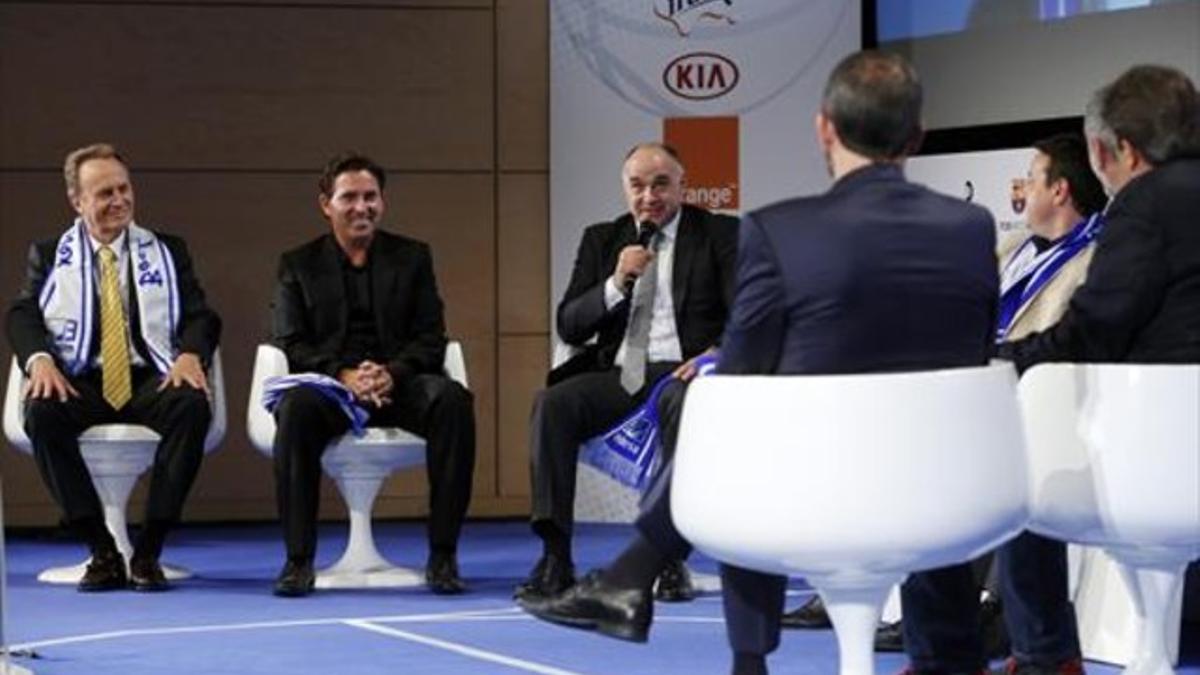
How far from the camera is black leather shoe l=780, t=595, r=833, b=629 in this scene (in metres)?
6.16

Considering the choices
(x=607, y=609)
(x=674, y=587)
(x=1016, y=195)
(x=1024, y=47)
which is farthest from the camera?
(x=1024, y=47)

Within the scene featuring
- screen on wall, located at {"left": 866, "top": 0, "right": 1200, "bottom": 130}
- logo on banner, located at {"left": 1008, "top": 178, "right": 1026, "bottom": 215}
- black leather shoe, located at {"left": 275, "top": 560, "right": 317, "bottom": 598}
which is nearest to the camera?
black leather shoe, located at {"left": 275, "top": 560, "right": 317, "bottom": 598}

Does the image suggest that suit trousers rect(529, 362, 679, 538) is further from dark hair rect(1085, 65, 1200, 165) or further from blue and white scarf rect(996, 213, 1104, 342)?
dark hair rect(1085, 65, 1200, 165)

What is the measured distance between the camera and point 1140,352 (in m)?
4.65

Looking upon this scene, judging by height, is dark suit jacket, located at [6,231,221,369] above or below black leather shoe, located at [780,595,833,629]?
above

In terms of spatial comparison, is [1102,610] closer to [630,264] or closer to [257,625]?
[630,264]

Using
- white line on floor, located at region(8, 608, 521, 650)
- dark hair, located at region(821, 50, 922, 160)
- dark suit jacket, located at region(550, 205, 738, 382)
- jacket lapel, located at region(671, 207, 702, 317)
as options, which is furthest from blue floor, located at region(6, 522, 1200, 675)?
dark hair, located at region(821, 50, 922, 160)

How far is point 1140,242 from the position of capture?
4.55 metres

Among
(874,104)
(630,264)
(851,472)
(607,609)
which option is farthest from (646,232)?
(851,472)

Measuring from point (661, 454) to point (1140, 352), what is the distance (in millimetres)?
2287

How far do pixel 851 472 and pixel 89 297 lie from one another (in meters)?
4.13

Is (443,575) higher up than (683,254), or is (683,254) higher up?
(683,254)

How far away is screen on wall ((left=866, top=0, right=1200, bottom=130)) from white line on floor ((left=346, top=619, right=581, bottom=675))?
3.36 meters

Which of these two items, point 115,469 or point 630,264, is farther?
point 115,469
